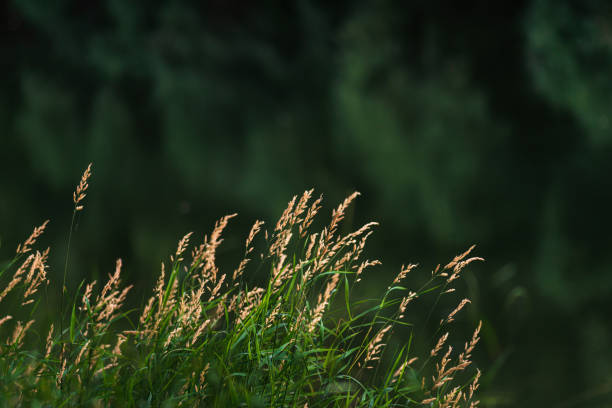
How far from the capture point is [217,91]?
25578 millimetres

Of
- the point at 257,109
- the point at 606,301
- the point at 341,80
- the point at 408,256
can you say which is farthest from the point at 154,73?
the point at 606,301

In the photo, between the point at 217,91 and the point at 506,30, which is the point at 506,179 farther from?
the point at 217,91

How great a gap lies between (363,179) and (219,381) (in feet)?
39.3

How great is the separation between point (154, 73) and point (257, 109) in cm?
632

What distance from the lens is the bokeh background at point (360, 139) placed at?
7.85 metres

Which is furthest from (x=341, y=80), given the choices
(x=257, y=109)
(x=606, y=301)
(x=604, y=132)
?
(x=606, y=301)

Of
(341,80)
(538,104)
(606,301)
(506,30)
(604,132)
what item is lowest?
(606,301)

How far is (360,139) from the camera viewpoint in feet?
56.5

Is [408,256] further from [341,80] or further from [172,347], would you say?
[341,80]

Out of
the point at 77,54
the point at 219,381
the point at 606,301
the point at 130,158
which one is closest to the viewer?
the point at 219,381

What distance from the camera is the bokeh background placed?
25.7 feet

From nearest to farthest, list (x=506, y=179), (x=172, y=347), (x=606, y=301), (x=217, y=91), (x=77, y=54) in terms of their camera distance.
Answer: (x=172, y=347)
(x=606, y=301)
(x=506, y=179)
(x=217, y=91)
(x=77, y=54)

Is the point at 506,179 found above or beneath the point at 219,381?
above

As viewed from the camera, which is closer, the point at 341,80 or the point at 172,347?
Result: the point at 172,347
